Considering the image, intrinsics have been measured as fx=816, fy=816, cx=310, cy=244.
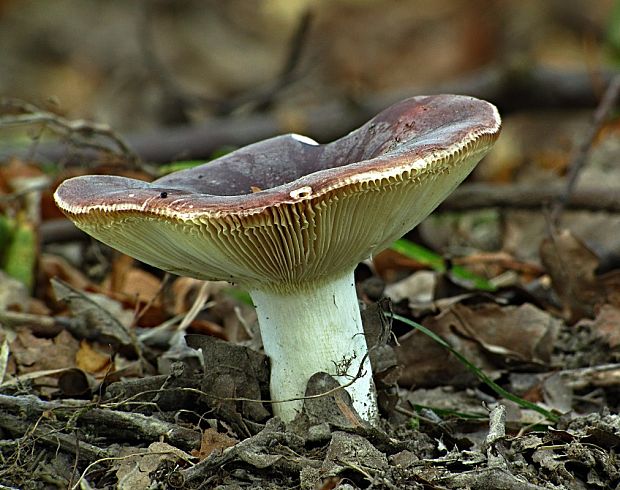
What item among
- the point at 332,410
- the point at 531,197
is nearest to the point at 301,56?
the point at 531,197

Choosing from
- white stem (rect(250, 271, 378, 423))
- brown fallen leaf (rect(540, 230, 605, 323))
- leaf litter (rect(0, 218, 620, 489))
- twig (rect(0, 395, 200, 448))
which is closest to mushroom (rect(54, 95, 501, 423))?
white stem (rect(250, 271, 378, 423))

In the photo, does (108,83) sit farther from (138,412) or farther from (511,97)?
(138,412)

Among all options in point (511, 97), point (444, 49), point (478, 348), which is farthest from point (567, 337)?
point (444, 49)

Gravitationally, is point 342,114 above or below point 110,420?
below

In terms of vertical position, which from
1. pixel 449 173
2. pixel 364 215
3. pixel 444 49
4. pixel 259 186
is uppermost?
pixel 449 173

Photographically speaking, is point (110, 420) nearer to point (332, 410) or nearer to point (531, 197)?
point (332, 410)

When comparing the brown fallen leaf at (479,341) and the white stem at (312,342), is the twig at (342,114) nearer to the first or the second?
the brown fallen leaf at (479,341)
